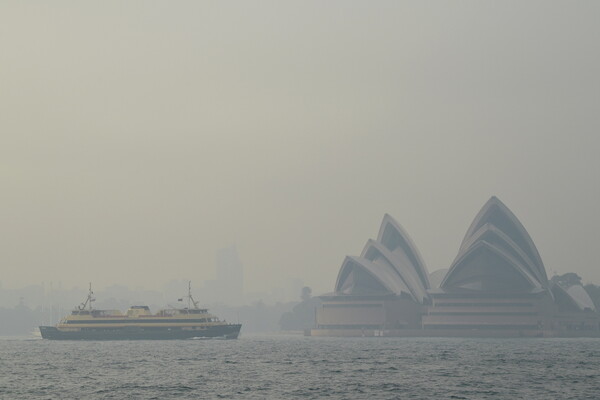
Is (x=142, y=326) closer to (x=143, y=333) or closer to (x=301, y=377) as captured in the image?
(x=143, y=333)

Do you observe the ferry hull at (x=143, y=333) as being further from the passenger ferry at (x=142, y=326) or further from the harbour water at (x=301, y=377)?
the harbour water at (x=301, y=377)

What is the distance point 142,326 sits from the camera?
175 metres

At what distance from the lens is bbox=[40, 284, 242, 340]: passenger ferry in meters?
174

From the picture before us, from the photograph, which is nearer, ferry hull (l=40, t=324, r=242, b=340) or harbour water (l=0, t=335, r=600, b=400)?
harbour water (l=0, t=335, r=600, b=400)

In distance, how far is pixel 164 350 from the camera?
13788 cm

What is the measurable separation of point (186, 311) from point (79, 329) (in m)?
18.2

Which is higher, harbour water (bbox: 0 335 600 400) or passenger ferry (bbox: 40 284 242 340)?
passenger ferry (bbox: 40 284 242 340)

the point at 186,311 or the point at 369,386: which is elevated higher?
the point at 186,311

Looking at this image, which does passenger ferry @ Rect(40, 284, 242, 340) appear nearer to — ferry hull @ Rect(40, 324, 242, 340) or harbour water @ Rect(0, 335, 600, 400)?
ferry hull @ Rect(40, 324, 242, 340)

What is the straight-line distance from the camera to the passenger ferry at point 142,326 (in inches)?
6870

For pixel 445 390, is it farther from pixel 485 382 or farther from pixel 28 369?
pixel 28 369

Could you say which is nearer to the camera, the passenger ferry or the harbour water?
the harbour water

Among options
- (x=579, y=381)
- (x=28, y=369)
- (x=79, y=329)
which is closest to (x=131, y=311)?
(x=79, y=329)

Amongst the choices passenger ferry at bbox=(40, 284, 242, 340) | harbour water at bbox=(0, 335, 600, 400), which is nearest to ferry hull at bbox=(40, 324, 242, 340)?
passenger ferry at bbox=(40, 284, 242, 340)
